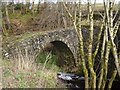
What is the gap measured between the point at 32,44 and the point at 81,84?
278 cm

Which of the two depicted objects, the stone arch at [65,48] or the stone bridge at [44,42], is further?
the stone arch at [65,48]

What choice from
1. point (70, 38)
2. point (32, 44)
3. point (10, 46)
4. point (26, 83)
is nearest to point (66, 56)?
point (70, 38)

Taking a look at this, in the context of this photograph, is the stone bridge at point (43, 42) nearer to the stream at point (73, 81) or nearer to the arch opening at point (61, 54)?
the arch opening at point (61, 54)

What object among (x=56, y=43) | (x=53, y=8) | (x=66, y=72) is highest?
(x=53, y=8)

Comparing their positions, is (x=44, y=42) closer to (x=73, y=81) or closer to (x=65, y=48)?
(x=73, y=81)

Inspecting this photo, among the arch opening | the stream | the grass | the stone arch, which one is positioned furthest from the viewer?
the arch opening

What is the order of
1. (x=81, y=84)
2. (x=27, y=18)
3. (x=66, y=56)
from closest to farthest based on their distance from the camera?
(x=81, y=84) < (x=66, y=56) < (x=27, y=18)

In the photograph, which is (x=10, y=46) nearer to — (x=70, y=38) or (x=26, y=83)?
(x=26, y=83)

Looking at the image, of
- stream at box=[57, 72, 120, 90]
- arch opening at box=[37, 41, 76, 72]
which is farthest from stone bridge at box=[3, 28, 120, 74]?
stream at box=[57, 72, 120, 90]

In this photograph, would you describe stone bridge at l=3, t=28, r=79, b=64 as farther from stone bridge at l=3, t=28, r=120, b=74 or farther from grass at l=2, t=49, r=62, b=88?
grass at l=2, t=49, r=62, b=88

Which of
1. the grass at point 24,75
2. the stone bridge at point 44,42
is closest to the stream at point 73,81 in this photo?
the stone bridge at point 44,42

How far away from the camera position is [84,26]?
17359 mm

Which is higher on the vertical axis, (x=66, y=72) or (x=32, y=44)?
(x=32, y=44)

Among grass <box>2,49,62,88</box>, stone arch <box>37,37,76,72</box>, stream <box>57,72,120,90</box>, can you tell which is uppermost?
grass <box>2,49,62,88</box>
